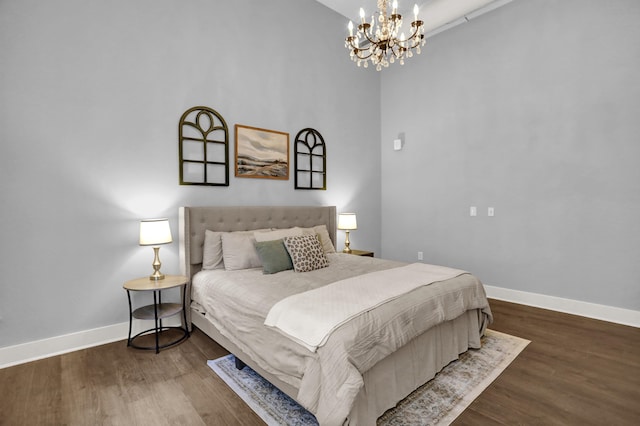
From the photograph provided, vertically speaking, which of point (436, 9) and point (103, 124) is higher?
point (436, 9)

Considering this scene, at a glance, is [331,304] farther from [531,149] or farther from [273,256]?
[531,149]

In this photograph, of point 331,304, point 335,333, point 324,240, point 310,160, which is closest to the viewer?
point 335,333

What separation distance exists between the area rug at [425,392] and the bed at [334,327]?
3.1 inches

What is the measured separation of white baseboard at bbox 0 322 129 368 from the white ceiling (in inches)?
181

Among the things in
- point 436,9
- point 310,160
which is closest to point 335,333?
point 310,160

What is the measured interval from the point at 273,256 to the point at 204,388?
45.8 inches

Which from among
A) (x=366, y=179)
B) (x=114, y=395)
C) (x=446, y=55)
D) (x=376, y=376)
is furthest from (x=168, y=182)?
(x=446, y=55)

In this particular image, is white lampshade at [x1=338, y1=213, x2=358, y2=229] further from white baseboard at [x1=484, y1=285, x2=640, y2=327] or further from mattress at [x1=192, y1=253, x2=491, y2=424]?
white baseboard at [x1=484, y1=285, x2=640, y2=327]

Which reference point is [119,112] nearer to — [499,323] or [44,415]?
[44,415]

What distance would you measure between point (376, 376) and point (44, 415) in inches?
77.5

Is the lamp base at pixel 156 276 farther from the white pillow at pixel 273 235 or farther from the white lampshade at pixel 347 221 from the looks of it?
the white lampshade at pixel 347 221

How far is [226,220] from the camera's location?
3.35m

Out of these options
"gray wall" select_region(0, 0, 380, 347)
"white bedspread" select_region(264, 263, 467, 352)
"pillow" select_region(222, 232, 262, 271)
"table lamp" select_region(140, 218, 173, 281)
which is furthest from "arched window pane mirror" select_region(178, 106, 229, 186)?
"white bedspread" select_region(264, 263, 467, 352)

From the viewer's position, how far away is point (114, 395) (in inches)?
80.5
